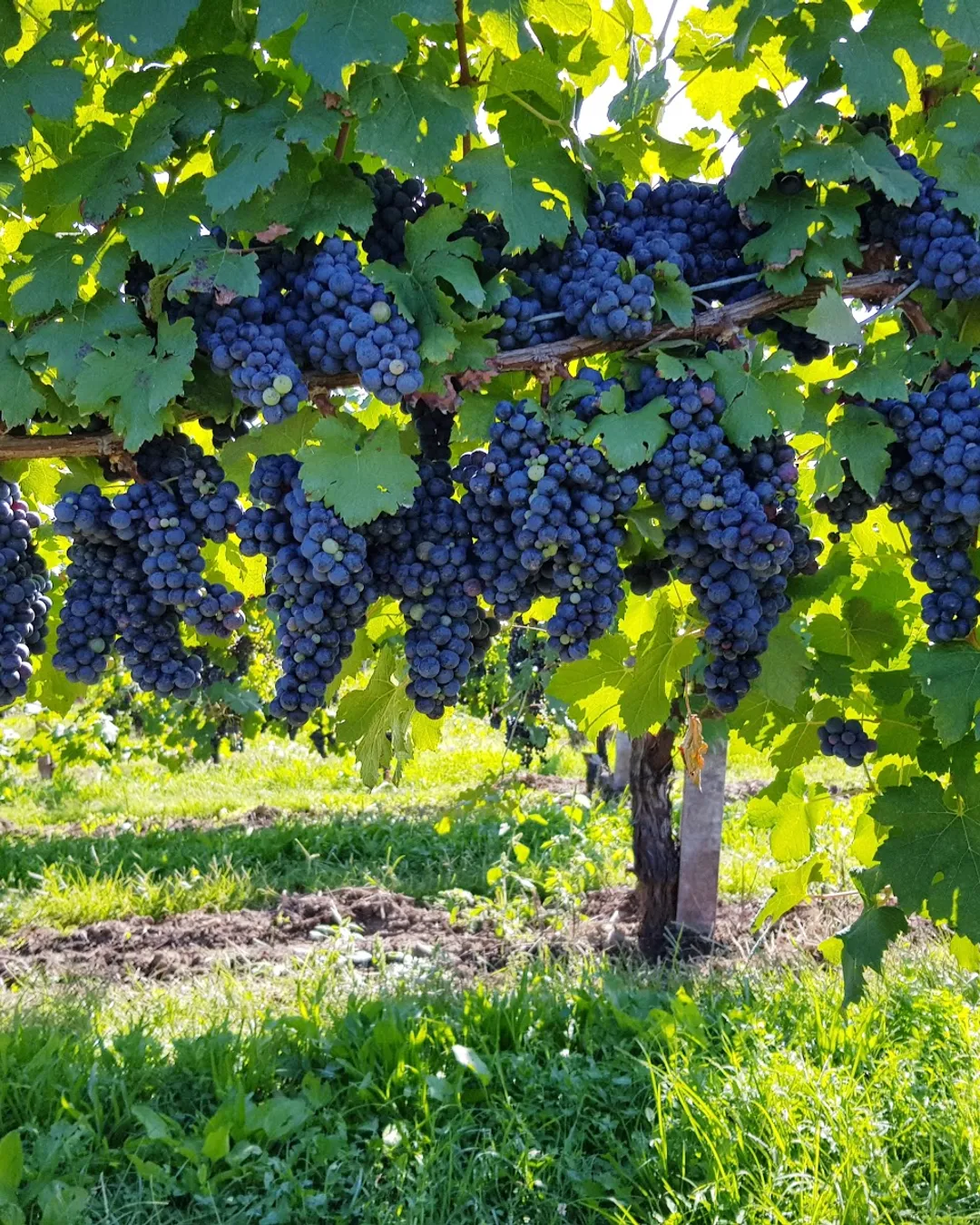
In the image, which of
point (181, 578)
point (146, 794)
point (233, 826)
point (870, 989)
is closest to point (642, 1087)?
point (870, 989)

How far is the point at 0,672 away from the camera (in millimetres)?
2146

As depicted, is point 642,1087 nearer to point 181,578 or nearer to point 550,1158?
point 550,1158

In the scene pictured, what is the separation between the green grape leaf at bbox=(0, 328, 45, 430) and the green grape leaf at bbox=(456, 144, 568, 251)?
81 centimetres

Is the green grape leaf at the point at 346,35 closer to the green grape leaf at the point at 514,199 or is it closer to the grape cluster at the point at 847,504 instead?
the green grape leaf at the point at 514,199

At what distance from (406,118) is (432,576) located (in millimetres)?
745

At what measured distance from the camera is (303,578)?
1716 millimetres

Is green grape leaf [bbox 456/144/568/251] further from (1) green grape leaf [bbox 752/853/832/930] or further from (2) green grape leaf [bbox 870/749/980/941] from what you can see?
(1) green grape leaf [bbox 752/853/832/930]

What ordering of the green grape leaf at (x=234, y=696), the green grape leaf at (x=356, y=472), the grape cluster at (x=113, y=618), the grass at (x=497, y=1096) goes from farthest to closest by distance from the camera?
the green grape leaf at (x=234, y=696) < the grass at (x=497, y=1096) < the grape cluster at (x=113, y=618) < the green grape leaf at (x=356, y=472)

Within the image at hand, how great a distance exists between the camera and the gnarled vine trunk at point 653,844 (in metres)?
5.93

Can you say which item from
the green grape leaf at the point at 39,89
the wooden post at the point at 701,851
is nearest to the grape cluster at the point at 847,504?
the green grape leaf at the point at 39,89

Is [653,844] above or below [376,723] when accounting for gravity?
below

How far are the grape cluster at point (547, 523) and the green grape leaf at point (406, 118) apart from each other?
413 mm

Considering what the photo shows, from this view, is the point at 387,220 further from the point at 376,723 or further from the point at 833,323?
the point at 376,723

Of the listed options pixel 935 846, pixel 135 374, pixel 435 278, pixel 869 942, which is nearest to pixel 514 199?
pixel 435 278
